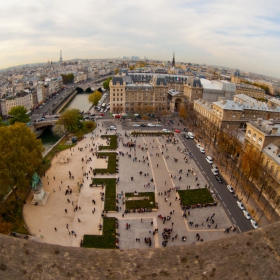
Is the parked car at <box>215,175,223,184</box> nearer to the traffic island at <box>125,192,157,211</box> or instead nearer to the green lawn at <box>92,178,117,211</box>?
the traffic island at <box>125,192,157,211</box>

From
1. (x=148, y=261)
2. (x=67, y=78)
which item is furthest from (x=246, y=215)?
(x=67, y=78)

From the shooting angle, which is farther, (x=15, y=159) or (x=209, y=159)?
(x=209, y=159)

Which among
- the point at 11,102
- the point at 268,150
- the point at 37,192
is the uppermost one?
the point at 11,102

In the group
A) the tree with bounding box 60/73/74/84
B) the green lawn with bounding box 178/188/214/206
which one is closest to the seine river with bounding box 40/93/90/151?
the tree with bounding box 60/73/74/84

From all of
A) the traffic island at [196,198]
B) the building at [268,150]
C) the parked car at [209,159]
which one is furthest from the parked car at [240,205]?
the parked car at [209,159]

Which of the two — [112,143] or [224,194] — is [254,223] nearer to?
[224,194]

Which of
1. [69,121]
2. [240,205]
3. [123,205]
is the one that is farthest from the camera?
[69,121]

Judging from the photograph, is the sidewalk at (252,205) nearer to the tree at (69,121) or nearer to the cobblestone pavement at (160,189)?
the cobblestone pavement at (160,189)
